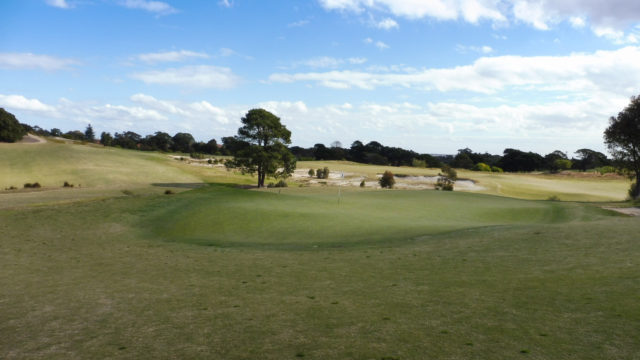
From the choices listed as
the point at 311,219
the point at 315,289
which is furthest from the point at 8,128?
the point at 315,289

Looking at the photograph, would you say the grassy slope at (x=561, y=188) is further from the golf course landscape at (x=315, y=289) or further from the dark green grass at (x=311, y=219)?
the golf course landscape at (x=315, y=289)

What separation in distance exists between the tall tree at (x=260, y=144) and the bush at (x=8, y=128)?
68.6 metres

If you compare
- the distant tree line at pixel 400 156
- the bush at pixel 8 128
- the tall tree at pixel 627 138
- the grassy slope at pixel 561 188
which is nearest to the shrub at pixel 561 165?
the distant tree line at pixel 400 156

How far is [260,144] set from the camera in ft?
224

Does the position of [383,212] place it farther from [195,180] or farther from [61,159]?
[61,159]

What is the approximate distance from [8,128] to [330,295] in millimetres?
117959

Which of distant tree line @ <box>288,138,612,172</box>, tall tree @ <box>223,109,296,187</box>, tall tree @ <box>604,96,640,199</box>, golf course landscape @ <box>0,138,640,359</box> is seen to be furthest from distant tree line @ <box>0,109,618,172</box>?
golf course landscape @ <box>0,138,640,359</box>

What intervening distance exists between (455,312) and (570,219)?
920 inches

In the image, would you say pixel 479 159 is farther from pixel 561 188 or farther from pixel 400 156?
pixel 561 188

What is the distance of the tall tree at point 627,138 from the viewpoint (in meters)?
49.0

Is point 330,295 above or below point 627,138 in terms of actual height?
below

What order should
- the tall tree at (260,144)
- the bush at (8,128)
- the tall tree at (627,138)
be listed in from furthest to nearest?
the bush at (8,128), the tall tree at (260,144), the tall tree at (627,138)

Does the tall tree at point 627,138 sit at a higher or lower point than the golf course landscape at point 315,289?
higher

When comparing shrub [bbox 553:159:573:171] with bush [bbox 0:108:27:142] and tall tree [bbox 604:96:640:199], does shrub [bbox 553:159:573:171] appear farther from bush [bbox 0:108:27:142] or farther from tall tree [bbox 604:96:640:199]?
bush [bbox 0:108:27:142]
